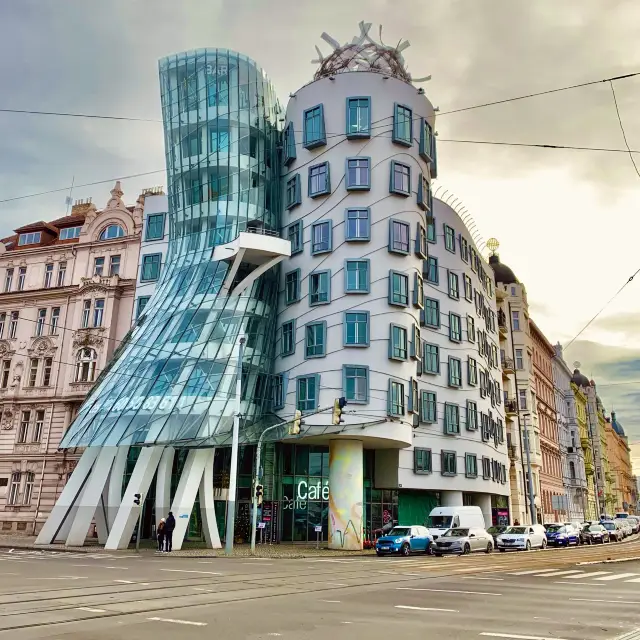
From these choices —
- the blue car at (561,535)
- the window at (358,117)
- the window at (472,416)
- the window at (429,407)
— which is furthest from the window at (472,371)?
the window at (358,117)

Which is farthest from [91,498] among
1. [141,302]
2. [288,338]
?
[141,302]

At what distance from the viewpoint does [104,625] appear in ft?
33.8

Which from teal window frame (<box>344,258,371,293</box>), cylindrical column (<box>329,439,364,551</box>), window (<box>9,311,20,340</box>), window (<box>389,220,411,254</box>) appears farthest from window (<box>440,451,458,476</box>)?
window (<box>9,311,20,340</box>)

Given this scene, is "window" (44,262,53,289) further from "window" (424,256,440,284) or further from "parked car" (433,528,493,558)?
"parked car" (433,528,493,558)

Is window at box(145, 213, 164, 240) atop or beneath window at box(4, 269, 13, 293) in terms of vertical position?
atop

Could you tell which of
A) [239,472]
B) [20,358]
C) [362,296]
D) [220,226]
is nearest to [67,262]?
[20,358]

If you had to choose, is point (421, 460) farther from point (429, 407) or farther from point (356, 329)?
point (356, 329)

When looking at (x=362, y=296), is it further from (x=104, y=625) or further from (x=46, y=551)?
(x=104, y=625)

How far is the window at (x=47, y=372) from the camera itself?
Result: 50750mm

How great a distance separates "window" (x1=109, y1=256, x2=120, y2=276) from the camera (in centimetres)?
5184

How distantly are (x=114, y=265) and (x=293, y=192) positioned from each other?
663 inches

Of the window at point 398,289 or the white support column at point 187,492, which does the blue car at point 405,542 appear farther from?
the window at point 398,289

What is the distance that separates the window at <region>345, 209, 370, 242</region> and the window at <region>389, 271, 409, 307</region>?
300 centimetres

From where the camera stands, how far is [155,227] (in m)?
51.0
